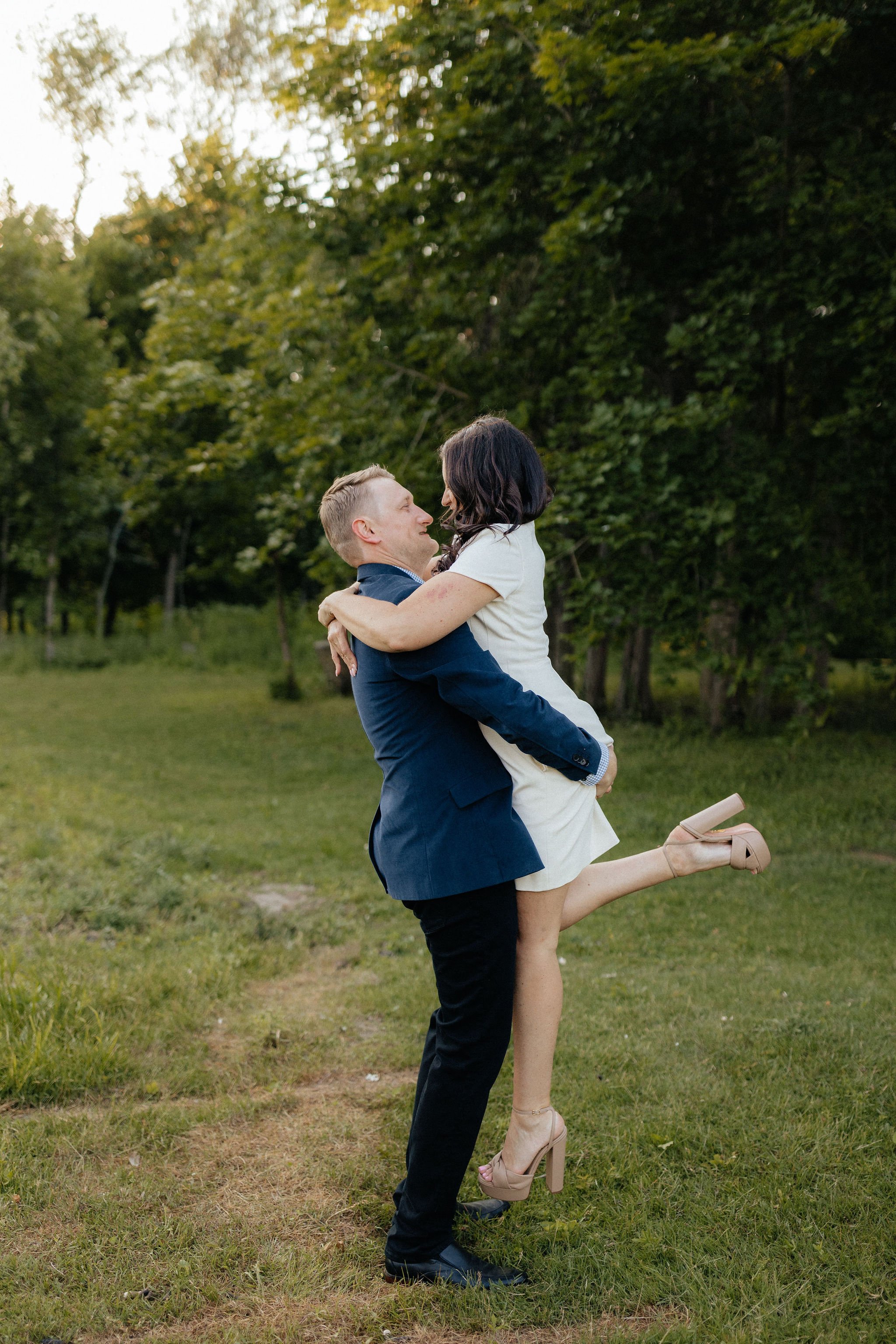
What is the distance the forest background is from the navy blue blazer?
215 inches

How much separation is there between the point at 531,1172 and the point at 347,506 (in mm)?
1857

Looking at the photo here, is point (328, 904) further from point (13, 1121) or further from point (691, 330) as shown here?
point (691, 330)

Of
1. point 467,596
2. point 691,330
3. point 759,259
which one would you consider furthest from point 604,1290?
point 759,259

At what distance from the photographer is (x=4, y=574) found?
2764 centimetres

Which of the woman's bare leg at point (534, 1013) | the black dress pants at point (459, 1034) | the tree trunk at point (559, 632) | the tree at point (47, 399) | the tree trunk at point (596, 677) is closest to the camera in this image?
the black dress pants at point (459, 1034)

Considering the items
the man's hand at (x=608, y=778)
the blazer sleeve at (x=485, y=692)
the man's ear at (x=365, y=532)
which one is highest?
the man's ear at (x=365, y=532)

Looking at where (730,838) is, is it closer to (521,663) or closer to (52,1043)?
(521,663)

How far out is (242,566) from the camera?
13.5 m

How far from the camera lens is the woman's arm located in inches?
98.0

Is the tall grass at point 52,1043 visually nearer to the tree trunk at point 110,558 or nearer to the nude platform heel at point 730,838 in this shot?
the nude platform heel at point 730,838

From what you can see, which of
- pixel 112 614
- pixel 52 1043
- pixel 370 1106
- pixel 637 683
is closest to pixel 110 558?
pixel 112 614

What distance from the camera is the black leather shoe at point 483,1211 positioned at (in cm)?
305

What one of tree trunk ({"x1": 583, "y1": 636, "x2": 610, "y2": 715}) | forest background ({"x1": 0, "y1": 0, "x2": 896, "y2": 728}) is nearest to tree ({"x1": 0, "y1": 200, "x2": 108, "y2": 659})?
forest background ({"x1": 0, "y1": 0, "x2": 896, "y2": 728})

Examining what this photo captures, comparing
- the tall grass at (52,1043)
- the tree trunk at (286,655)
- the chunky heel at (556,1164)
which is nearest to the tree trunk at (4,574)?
the tree trunk at (286,655)
